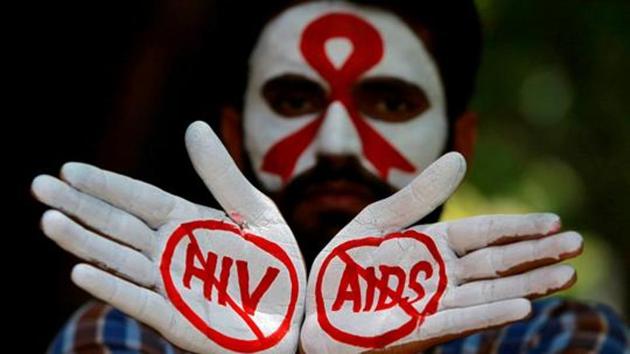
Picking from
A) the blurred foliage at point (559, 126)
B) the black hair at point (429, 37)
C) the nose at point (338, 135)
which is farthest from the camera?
the blurred foliage at point (559, 126)

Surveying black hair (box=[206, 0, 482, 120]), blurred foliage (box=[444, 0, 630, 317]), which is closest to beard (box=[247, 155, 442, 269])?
black hair (box=[206, 0, 482, 120])

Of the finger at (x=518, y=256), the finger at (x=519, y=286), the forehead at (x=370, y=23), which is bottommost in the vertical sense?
the finger at (x=519, y=286)

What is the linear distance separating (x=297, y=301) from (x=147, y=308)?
0.73 ft

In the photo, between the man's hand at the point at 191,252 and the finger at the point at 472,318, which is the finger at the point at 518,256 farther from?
the man's hand at the point at 191,252

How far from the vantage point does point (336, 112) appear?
2721mm

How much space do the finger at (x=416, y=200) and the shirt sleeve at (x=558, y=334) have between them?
0.70 metres

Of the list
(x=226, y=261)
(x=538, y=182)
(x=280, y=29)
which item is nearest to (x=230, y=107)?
(x=280, y=29)

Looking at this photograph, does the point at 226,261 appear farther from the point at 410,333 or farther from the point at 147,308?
the point at 410,333

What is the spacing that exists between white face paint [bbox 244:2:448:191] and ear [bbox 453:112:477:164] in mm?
101

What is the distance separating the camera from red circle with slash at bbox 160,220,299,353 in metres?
2.12

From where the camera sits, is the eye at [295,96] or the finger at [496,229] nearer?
the finger at [496,229]

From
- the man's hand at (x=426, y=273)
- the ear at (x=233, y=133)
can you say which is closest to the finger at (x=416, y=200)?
the man's hand at (x=426, y=273)

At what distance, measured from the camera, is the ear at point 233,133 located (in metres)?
2.89

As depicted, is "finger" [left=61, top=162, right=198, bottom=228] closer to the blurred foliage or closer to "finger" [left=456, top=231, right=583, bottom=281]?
"finger" [left=456, top=231, right=583, bottom=281]
